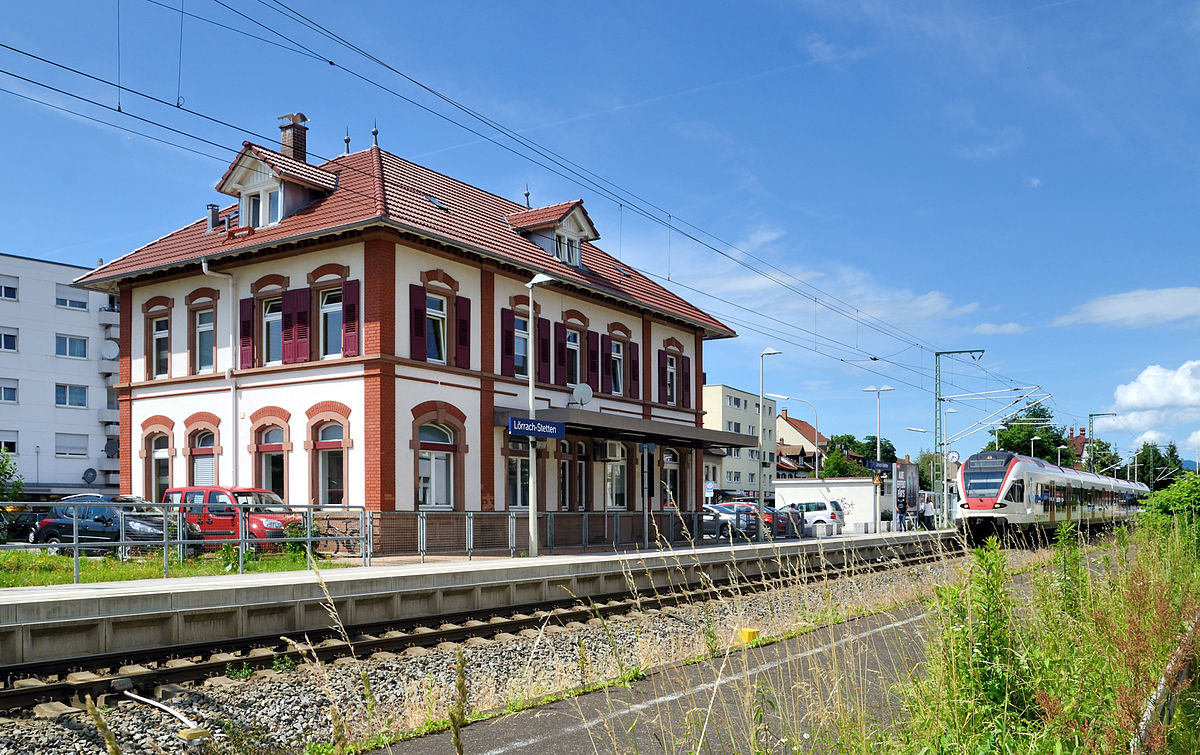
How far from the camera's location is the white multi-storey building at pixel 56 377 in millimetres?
59750

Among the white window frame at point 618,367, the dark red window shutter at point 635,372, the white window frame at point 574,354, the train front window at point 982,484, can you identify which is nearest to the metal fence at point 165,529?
the white window frame at point 574,354

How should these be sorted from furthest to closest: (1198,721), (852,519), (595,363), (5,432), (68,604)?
(5,432) < (852,519) < (595,363) < (68,604) < (1198,721)

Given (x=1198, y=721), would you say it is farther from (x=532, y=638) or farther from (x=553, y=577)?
Answer: (x=553, y=577)

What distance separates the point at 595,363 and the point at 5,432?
41.5 metres

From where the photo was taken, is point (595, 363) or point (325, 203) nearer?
point (325, 203)

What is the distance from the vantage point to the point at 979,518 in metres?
35.5

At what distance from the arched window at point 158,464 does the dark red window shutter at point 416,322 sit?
8.64 m

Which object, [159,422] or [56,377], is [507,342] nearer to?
[159,422]

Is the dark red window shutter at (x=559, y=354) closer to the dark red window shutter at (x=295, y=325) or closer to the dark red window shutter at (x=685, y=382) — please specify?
the dark red window shutter at (x=295, y=325)

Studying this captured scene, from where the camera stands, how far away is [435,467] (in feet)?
89.9

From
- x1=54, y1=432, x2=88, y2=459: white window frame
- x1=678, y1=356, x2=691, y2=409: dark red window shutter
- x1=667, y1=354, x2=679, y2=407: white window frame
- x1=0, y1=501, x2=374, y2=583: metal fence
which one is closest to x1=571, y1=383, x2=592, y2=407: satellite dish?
x1=667, y1=354, x2=679, y2=407: white window frame

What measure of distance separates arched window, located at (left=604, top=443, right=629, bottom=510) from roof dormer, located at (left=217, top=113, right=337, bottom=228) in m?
12.5

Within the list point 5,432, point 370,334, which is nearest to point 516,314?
point 370,334

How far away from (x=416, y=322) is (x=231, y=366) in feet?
18.6
